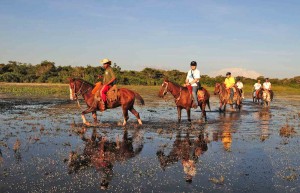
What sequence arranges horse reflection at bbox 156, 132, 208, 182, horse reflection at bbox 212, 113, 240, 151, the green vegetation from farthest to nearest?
the green vegetation, horse reflection at bbox 212, 113, 240, 151, horse reflection at bbox 156, 132, 208, 182

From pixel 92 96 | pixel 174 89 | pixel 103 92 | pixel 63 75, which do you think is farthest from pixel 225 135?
pixel 63 75

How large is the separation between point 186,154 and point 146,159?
1.18 metres

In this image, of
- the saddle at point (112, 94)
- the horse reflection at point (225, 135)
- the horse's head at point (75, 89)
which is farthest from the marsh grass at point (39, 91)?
the horse reflection at point (225, 135)

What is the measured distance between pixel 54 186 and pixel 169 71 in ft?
306

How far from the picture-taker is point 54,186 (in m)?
6.36

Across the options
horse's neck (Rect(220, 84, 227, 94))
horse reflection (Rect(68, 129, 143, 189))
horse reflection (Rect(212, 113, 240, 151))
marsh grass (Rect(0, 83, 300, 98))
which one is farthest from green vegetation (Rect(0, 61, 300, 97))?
horse reflection (Rect(68, 129, 143, 189))

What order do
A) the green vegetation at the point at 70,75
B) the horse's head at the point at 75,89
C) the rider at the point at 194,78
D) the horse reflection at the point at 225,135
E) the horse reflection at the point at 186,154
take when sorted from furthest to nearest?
the green vegetation at the point at 70,75, the rider at the point at 194,78, the horse's head at the point at 75,89, the horse reflection at the point at 225,135, the horse reflection at the point at 186,154

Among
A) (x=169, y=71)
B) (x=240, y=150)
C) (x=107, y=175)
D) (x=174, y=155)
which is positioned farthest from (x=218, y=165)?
(x=169, y=71)

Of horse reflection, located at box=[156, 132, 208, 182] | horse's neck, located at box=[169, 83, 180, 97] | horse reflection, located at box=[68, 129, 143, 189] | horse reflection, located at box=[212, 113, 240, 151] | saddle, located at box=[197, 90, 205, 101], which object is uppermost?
horse's neck, located at box=[169, 83, 180, 97]

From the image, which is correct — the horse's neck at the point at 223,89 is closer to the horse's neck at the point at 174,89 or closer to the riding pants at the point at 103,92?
the horse's neck at the point at 174,89

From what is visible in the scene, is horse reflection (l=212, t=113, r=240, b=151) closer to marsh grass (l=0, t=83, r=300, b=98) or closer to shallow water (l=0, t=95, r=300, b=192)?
shallow water (l=0, t=95, r=300, b=192)

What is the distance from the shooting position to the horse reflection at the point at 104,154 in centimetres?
749

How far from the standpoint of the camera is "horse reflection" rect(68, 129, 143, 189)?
7488 mm

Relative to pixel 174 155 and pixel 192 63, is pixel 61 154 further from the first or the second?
pixel 192 63
